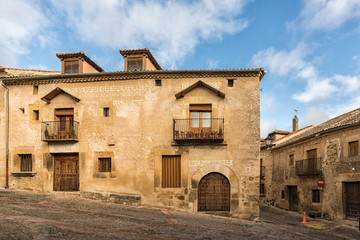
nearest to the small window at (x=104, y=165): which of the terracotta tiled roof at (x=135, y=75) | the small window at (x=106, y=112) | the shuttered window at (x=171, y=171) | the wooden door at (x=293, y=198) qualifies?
the small window at (x=106, y=112)

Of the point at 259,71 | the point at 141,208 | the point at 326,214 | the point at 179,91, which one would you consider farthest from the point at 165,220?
the point at 326,214

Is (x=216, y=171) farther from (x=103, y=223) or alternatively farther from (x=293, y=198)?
(x=293, y=198)

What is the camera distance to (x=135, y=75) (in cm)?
1523

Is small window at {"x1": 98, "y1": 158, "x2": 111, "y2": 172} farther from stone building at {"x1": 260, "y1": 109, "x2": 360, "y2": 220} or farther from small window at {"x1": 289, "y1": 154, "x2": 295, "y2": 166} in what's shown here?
small window at {"x1": 289, "y1": 154, "x2": 295, "y2": 166}

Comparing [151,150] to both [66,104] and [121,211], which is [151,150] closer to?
[121,211]

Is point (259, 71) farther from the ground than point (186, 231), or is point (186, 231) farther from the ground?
point (259, 71)

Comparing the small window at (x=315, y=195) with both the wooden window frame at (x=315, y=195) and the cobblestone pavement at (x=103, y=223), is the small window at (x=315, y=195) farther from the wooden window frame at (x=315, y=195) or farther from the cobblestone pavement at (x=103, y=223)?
the cobblestone pavement at (x=103, y=223)

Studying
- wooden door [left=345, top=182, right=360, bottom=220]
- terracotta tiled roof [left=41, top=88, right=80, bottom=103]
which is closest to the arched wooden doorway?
wooden door [left=345, top=182, right=360, bottom=220]

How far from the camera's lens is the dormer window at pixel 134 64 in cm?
1652

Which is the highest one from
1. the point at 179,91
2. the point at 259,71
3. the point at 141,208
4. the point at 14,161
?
the point at 259,71

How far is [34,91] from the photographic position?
16125 mm

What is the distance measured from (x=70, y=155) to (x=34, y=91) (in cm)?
429

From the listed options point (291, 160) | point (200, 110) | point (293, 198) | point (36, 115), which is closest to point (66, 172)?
point (36, 115)

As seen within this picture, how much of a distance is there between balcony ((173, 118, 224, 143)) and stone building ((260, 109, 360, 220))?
19.8 ft
